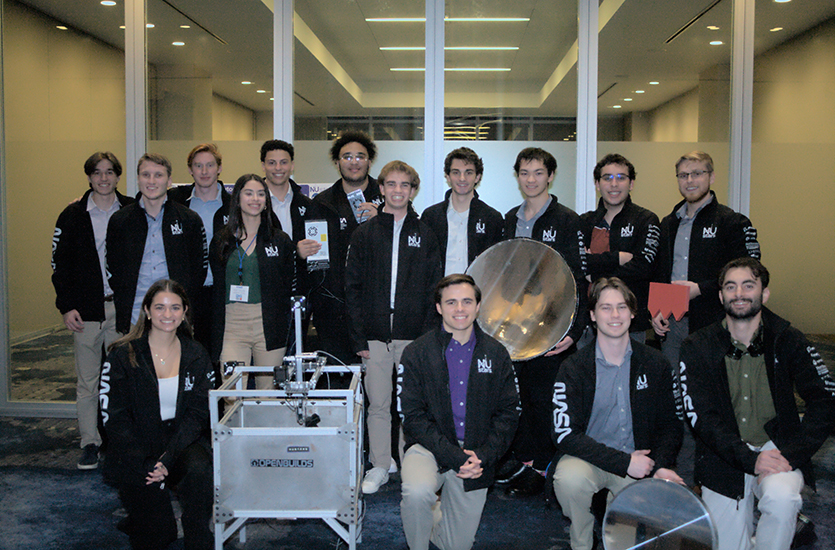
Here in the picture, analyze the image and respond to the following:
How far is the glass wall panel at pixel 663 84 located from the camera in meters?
4.43

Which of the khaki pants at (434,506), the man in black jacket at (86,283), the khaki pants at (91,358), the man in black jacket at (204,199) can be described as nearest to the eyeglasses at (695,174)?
the khaki pants at (434,506)

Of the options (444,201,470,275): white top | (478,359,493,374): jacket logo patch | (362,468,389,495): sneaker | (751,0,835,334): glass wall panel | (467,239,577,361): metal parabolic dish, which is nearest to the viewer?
(478,359,493,374): jacket logo patch

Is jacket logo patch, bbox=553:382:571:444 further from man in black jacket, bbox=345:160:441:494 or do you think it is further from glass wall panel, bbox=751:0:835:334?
glass wall panel, bbox=751:0:835:334

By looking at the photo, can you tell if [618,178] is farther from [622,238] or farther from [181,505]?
[181,505]

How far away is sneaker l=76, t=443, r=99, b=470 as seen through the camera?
357 cm

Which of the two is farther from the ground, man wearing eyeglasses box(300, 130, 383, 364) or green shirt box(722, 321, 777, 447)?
man wearing eyeglasses box(300, 130, 383, 364)

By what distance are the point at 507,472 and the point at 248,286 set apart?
1688 mm

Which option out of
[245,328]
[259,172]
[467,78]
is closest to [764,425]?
[245,328]

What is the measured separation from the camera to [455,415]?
270cm

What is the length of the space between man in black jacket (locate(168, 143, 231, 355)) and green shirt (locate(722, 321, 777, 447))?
8.96 ft

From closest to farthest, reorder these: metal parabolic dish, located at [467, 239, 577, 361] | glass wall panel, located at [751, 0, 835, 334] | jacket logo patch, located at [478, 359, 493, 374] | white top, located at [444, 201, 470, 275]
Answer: jacket logo patch, located at [478, 359, 493, 374] < metal parabolic dish, located at [467, 239, 577, 361] < white top, located at [444, 201, 470, 275] < glass wall panel, located at [751, 0, 835, 334]

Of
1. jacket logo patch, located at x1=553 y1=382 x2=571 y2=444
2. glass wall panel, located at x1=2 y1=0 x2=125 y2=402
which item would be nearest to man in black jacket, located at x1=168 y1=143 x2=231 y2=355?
glass wall panel, located at x1=2 y1=0 x2=125 y2=402

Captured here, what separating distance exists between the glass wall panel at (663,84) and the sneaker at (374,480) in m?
2.51

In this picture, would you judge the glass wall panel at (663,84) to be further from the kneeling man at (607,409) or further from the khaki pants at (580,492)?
the khaki pants at (580,492)
